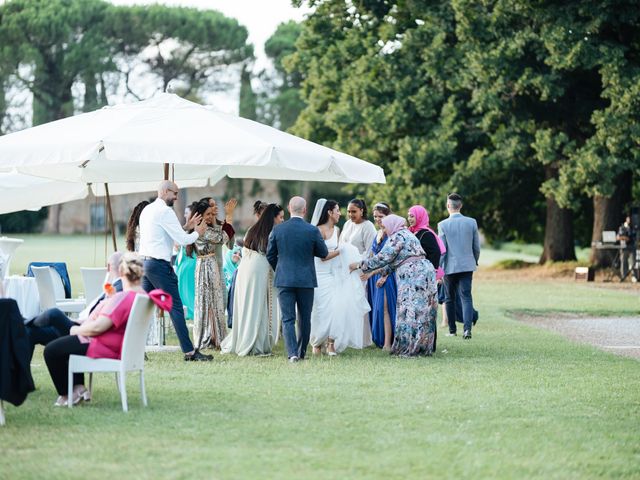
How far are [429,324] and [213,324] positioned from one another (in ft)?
8.14

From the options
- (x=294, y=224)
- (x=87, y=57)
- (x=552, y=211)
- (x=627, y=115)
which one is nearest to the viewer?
(x=294, y=224)

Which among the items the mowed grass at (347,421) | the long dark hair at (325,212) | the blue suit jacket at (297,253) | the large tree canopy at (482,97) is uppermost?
the large tree canopy at (482,97)

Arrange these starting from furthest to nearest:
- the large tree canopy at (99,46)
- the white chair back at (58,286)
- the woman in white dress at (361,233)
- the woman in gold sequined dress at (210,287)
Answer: the large tree canopy at (99,46)
the white chair back at (58,286)
the woman in white dress at (361,233)
the woman in gold sequined dress at (210,287)

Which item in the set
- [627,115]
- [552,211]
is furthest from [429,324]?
[552,211]

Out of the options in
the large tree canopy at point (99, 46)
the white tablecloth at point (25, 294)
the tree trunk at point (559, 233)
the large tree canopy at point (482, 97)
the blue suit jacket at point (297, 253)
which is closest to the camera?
the blue suit jacket at point (297, 253)

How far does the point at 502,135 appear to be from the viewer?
33.0 m

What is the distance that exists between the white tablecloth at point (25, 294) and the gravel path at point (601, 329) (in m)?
6.76

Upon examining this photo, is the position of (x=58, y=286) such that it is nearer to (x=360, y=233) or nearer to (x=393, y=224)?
(x=360, y=233)

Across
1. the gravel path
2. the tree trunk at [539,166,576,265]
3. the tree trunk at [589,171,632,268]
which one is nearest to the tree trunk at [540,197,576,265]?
the tree trunk at [539,166,576,265]

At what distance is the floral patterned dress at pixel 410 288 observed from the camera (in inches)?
532

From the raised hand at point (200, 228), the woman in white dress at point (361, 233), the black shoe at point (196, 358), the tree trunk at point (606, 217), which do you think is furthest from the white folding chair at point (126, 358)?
the tree trunk at point (606, 217)

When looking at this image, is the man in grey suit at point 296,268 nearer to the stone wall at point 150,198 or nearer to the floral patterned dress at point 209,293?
the floral patterned dress at point 209,293

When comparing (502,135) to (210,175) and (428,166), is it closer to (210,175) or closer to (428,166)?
(428,166)

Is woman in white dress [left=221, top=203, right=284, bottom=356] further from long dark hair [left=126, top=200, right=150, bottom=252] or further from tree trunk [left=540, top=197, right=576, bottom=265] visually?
tree trunk [left=540, top=197, right=576, bottom=265]
